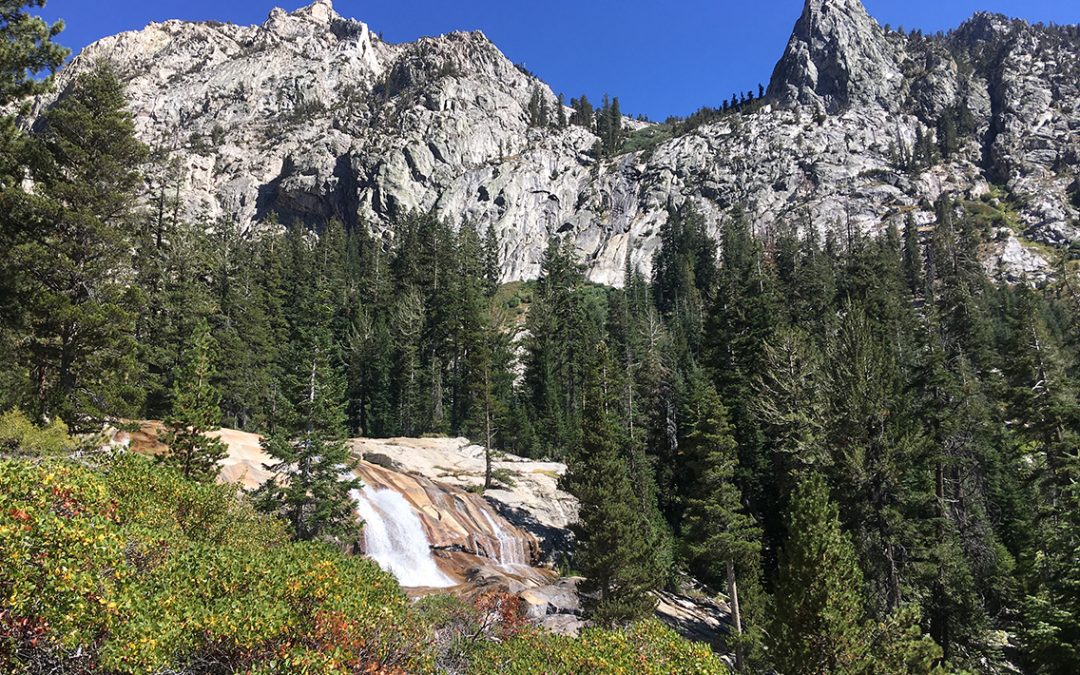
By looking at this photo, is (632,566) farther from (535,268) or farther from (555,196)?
(555,196)

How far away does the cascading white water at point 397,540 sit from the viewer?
30.5m

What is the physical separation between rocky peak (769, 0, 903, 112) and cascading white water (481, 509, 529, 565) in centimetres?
15569

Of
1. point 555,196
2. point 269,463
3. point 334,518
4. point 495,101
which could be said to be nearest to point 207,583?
point 334,518

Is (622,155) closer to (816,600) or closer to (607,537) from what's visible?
(607,537)

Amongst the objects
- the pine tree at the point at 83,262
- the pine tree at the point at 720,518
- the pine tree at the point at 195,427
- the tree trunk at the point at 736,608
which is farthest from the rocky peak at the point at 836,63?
the pine tree at the point at 195,427

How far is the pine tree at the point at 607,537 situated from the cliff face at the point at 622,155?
3883 inches

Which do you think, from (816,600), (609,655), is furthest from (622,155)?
(609,655)

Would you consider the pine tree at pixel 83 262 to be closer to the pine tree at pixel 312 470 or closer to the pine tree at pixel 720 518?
the pine tree at pixel 312 470

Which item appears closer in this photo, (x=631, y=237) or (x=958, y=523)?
(x=958, y=523)

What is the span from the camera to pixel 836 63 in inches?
6166

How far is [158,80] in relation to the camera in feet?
573

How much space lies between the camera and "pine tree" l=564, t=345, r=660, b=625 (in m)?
26.9

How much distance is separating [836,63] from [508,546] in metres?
167

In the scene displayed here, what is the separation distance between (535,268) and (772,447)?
9286 centimetres
